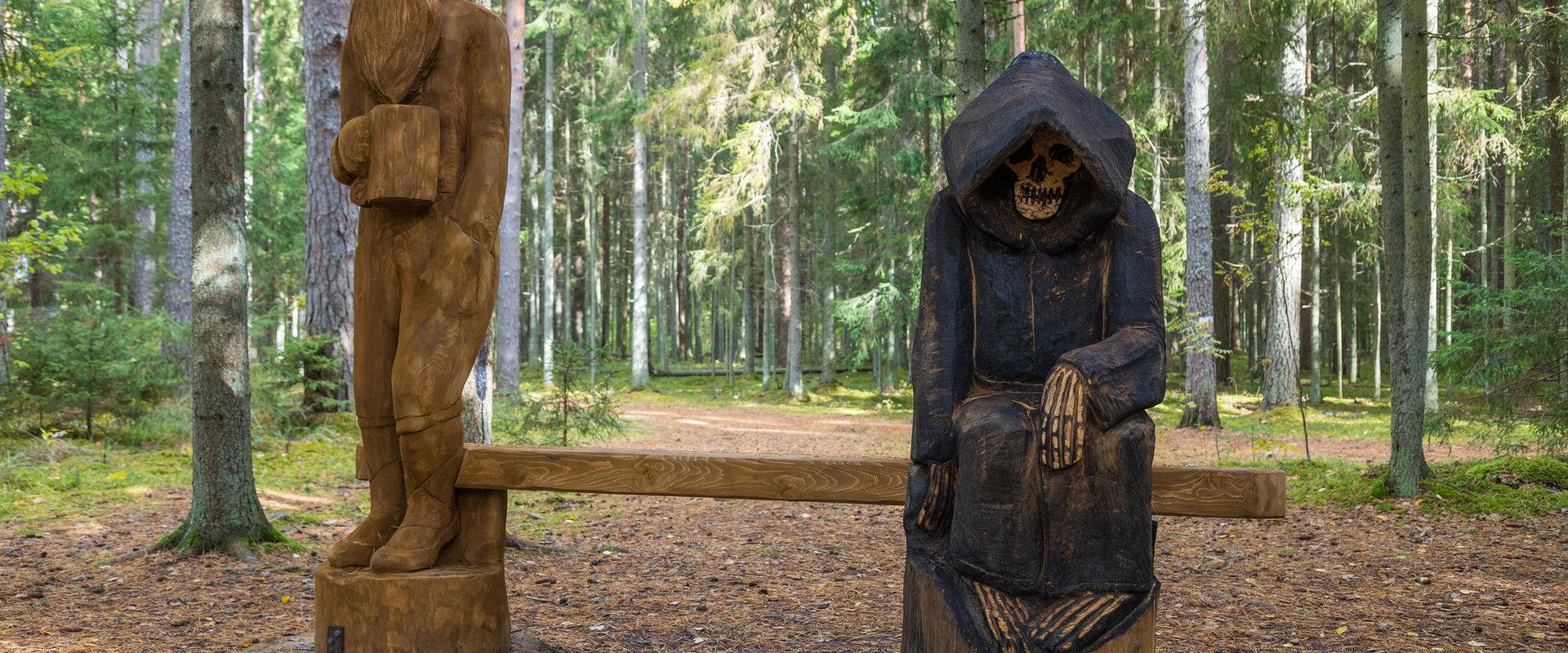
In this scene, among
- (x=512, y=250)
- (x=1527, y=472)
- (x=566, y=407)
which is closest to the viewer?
(x=1527, y=472)

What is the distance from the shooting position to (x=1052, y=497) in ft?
9.87

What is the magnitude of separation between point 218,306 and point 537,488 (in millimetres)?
3140

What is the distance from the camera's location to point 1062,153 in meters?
3.33

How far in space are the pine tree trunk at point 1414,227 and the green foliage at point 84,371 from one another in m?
10.6

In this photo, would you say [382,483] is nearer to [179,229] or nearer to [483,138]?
[483,138]

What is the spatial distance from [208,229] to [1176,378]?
75.4ft

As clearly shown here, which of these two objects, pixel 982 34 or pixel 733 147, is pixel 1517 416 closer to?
pixel 982 34

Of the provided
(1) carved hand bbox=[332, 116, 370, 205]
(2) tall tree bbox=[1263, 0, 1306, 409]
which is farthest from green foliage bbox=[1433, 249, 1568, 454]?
(1) carved hand bbox=[332, 116, 370, 205]

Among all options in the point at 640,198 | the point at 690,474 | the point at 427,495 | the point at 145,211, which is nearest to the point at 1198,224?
the point at 690,474

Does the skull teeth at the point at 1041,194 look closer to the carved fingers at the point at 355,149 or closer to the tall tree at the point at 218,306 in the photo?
the carved fingers at the point at 355,149

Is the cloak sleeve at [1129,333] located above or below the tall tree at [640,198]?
below

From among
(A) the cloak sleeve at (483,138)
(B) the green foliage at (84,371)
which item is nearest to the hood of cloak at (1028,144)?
(A) the cloak sleeve at (483,138)

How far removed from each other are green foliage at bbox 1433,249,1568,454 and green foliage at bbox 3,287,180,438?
11686mm

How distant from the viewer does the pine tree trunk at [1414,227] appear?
303 inches
